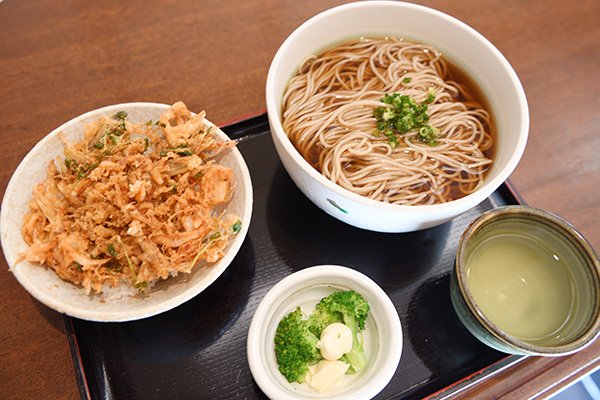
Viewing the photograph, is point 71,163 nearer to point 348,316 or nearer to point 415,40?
point 348,316

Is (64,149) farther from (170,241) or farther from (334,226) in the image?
(334,226)

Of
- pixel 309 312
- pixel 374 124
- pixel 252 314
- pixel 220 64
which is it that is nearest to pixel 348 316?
pixel 309 312

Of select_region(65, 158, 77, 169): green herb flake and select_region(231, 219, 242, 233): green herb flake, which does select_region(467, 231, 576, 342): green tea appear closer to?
select_region(231, 219, 242, 233): green herb flake

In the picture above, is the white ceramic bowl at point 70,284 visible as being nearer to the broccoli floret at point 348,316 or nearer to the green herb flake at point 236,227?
the green herb flake at point 236,227

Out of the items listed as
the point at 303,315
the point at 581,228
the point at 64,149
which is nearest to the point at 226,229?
the point at 303,315

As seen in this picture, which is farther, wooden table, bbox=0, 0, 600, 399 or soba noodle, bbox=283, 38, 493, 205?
wooden table, bbox=0, 0, 600, 399

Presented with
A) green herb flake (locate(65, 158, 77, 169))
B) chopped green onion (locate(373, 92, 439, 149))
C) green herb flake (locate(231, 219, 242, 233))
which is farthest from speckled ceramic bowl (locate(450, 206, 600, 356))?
green herb flake (locate(65, 158, 77, 169))
